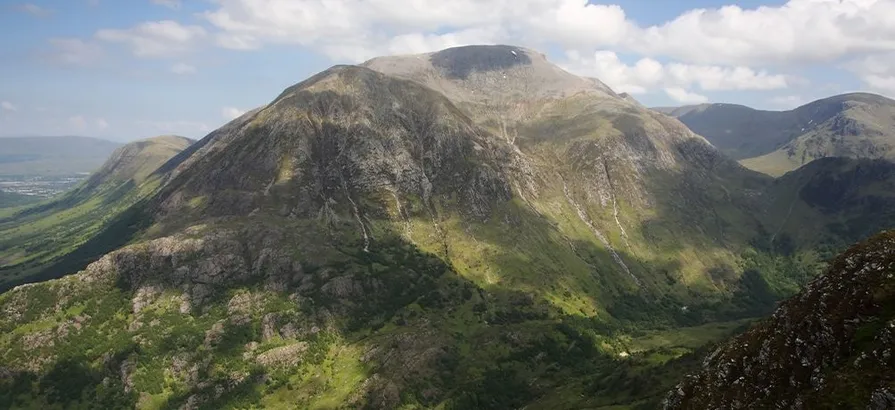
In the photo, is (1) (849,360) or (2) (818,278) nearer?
(1) (849,360)

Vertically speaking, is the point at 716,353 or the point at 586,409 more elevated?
the point at 716,353

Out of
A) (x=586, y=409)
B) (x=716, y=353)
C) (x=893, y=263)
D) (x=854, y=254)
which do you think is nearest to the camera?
Result: (x=893, y=263)

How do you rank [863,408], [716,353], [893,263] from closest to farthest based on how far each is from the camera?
[863,408] → [893,263] → [716,353]

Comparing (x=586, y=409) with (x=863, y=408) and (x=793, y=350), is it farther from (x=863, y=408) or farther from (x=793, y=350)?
(x=863, y=408)

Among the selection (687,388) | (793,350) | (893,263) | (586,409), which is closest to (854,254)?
(893,263)

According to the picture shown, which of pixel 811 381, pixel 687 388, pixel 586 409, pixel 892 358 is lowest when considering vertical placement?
pixel 586 409

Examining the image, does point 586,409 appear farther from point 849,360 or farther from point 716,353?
point 849,360
